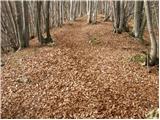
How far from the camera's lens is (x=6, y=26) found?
624 inches

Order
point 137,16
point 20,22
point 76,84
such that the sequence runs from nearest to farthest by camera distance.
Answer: point 76,84, point 20,22, point 137,16

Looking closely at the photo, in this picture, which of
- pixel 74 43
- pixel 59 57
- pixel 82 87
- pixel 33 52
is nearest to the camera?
pixel 82 87

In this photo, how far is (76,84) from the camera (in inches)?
399

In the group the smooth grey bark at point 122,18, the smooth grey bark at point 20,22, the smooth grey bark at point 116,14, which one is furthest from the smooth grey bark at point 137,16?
the smooth grey bark at point 20,22

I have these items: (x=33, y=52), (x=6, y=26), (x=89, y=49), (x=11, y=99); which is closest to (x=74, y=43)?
(x=89, y=49)

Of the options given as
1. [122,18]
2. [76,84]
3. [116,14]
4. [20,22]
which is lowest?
[76,84]

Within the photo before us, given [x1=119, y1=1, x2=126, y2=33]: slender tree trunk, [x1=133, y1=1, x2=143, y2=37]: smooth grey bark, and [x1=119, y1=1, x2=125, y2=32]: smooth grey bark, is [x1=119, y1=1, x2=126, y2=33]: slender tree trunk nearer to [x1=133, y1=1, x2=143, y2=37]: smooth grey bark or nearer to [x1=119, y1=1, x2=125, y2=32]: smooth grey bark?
[x1=119, y1=1, x2=125, y2=32]: smooth grey bark

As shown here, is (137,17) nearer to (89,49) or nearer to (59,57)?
(89,49)

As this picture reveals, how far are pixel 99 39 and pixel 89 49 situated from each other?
2514 millimetres

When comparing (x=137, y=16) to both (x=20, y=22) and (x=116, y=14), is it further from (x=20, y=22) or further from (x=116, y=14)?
(x=20, y=22)

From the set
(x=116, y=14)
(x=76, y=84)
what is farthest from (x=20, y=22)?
(x=116, y=14)

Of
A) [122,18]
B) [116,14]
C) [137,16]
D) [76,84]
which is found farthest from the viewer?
[116,14]

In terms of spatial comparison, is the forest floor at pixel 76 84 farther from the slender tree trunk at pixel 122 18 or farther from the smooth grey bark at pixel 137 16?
the slender tree trunk at pixel 122 18

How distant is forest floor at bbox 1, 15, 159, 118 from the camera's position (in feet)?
28.8
